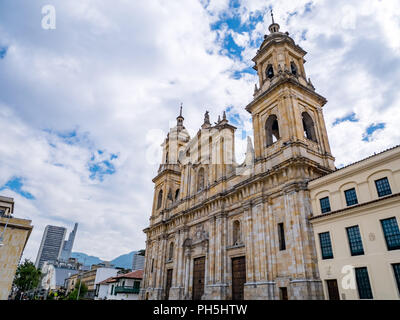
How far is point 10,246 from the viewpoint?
801 inches

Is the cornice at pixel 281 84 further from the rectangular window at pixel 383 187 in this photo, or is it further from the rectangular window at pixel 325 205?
the rectangular window at pixel 383 187

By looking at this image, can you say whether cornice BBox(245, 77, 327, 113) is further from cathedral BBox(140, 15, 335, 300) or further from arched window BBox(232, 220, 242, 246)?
arched window BBox(232, 220, 242, 246)

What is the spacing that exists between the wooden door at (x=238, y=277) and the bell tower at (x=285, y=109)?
890cm

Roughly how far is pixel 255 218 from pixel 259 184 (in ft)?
9.89

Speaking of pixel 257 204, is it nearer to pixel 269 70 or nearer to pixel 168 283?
pixel 269 70

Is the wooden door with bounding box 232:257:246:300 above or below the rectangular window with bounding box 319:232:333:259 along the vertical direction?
below

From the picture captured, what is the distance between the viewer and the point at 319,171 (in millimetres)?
22641

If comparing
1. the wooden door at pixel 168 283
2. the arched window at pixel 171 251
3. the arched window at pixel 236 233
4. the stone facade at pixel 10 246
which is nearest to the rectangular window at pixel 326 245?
the arched window at pixel 236 233

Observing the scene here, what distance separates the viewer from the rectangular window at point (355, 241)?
16.5m

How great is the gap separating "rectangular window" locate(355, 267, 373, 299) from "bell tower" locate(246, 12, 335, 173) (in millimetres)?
8600

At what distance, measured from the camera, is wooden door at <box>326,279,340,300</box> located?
17.0 metres

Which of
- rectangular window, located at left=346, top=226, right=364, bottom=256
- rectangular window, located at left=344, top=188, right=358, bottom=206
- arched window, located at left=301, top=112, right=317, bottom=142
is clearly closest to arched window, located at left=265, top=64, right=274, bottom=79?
arched window, located at left=301, top=112, right=317, bottom=142

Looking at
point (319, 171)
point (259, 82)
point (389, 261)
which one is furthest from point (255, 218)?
point (259, 82)
